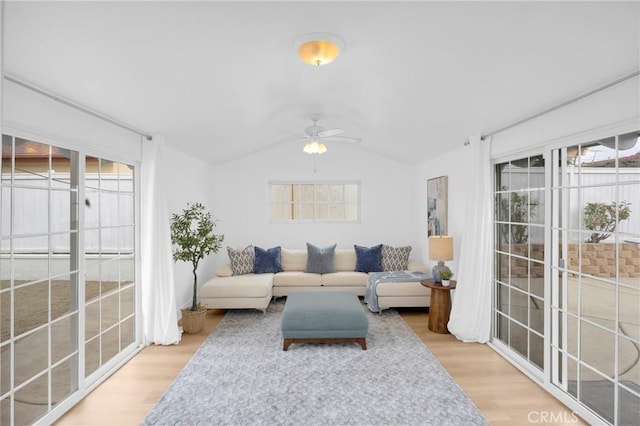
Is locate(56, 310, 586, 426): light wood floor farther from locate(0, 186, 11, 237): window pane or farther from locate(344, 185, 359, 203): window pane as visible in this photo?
locate(344, 185, 359, 203): window pane

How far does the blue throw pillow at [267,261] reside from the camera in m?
5.70

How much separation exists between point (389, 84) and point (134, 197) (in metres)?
2.89

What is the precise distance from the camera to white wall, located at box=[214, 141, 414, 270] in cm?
642

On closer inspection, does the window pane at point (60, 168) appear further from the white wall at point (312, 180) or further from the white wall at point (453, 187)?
the white wall at point (453, 187)

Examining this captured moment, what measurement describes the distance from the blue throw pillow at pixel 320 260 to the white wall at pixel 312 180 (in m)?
0.64

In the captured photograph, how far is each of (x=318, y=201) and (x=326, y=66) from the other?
3.90 metres

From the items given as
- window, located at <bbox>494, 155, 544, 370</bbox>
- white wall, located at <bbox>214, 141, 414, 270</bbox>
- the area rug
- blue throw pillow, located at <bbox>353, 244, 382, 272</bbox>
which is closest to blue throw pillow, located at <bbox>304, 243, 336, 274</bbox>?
blue throw pillow, located at <bbox>353, 244, 382, 272</bbox>

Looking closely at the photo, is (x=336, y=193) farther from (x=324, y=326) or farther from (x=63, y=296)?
(x=63, y=296)

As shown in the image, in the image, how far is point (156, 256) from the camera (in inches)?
149

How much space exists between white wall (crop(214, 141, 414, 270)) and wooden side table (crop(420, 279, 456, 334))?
229 cm

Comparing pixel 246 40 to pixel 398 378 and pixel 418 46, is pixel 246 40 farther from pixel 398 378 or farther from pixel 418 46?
pixel 398 378

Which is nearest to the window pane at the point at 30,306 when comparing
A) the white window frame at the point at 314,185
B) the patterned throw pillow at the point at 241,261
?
the patterned throw pillow at the point at 241,261

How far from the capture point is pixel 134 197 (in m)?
3.77

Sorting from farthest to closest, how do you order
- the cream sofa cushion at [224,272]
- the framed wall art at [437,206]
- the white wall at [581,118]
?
the cream sofa cushion at [224,272] < the framed wall art at [437,206] < the white wall at [581,118]
